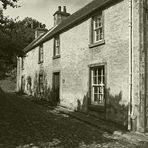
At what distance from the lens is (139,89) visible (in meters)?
9.41

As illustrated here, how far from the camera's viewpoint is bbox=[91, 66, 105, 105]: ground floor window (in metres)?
12.1

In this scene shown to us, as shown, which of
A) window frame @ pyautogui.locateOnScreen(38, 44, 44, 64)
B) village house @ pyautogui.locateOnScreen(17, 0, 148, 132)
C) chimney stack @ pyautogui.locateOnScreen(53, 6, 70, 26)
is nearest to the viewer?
village house @ pyautogui.locateOnScreen(17, 0, 148, 132)

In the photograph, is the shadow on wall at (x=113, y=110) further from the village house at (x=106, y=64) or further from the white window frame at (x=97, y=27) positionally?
the white window frame at (x=97, y=27)

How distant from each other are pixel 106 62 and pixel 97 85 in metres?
1.47

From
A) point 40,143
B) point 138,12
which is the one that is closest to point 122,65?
point 138,12

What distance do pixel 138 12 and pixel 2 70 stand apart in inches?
268

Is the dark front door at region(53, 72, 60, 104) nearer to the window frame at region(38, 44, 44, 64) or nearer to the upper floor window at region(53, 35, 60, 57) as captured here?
the upper floor window at region(53, 35, 60, 57)

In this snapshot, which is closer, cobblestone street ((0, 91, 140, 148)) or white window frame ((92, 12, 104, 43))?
cobblestone street ((0, 91, 140, 148))

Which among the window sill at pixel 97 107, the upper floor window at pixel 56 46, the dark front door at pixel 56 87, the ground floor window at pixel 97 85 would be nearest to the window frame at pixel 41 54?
the upper floor window at pixel 56 46

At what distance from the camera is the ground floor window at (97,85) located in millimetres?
12148

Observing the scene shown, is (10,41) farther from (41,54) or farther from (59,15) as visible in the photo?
(59,15)

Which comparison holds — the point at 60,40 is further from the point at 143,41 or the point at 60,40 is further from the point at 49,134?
the point at 49,134

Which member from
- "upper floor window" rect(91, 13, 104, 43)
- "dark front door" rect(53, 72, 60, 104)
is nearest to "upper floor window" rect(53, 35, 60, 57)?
"dark front door" rect(53, 72, 60, 104)

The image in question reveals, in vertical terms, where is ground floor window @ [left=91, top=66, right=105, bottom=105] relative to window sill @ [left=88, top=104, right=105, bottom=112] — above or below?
above
